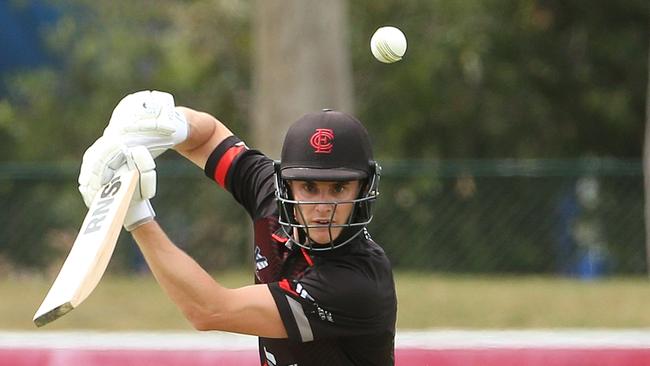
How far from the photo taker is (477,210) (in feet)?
41.1

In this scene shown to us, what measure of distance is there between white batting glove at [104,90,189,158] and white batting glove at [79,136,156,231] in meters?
0.16

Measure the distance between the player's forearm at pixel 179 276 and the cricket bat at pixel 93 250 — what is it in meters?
0.10

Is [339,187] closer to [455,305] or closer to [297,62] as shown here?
[455,305]

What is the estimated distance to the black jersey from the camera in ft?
12.4

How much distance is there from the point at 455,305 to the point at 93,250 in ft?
19.1

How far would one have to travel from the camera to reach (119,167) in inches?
144

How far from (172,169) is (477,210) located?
3016 millimetres

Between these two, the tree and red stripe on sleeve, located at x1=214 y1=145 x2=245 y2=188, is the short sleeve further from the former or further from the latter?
the tree

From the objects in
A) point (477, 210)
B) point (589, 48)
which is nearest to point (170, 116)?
point (477, 210)

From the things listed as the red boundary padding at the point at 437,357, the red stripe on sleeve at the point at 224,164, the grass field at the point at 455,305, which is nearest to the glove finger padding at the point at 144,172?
the red stripe on sleeve at the point at 224,164

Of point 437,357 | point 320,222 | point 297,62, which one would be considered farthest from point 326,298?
point 297,62

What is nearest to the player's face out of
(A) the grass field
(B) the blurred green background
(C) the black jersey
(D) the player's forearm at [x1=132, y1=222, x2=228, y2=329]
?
(C) the black jersey

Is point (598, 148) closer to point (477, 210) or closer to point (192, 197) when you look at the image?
point (477, 210)

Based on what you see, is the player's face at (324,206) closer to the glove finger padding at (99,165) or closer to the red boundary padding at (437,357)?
the glove finger padding at (99,165)
